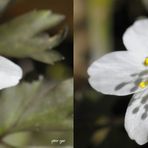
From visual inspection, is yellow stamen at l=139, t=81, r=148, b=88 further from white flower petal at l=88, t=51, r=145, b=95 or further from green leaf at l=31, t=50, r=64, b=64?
green leaf at l=31, t=50, r=64, b=64

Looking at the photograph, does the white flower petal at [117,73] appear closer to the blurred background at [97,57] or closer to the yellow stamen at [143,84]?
the yellow stamen at [143,84]

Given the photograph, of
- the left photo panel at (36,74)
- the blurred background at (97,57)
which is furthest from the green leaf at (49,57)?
the blurred background at (97,57)

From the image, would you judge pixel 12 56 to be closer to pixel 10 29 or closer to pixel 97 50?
pixel 10 29

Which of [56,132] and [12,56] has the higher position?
[12,56]

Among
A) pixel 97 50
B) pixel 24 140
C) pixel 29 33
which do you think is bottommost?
pixel 24 140

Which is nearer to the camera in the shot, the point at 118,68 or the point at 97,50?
the point at 118,68

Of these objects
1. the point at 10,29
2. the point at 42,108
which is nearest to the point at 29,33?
the point at 10,29

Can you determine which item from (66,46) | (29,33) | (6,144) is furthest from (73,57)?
(6,144)
